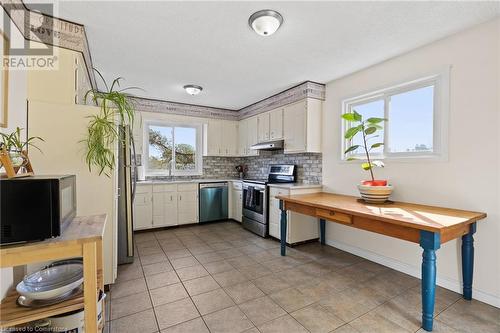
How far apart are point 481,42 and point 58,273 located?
152 inches

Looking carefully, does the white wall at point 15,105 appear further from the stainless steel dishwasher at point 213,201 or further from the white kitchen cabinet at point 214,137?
the white kitchen cabinet at point 214,137

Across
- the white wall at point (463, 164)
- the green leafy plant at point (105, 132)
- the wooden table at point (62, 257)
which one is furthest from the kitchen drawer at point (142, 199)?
the white wall at point (463, 164)

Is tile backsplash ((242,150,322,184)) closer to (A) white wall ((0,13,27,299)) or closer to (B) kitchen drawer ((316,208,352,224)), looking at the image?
(B) kitchen drawer ((316,208,352,224))

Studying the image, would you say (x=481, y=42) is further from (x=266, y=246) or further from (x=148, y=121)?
(x=148, y=121)

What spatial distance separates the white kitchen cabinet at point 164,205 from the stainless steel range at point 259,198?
1.32 meters

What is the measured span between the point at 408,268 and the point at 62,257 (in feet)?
10.3

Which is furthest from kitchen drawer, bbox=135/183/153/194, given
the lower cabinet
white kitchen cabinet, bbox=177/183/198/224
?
white kitchen cabinet, bbox=177/183/198/224

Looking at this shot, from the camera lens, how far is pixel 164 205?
434 cm

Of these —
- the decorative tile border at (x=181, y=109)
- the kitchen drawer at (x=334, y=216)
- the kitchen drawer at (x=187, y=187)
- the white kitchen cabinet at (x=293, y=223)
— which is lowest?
the white kitchen cabinet at (x=293, y=223)

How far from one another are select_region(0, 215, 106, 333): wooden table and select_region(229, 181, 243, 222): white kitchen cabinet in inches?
131

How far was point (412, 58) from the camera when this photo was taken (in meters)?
2.59

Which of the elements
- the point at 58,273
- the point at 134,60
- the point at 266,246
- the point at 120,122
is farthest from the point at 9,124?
the point at 266,246

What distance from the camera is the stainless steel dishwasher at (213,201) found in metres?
4.66

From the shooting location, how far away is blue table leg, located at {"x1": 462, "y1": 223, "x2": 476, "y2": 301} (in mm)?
2049
